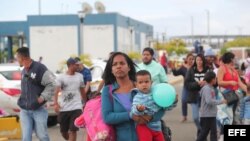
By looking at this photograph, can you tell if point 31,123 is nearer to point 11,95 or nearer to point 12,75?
point 11,95

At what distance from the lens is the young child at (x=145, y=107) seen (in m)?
5.16

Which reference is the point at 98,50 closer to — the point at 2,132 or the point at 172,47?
the point at 2,132

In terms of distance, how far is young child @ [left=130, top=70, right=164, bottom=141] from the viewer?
516cm

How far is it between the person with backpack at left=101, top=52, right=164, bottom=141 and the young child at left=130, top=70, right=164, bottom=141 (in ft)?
0.19

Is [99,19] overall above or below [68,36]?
above

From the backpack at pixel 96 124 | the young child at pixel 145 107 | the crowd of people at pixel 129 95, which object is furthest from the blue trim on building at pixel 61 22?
the young child at pixel 145 107

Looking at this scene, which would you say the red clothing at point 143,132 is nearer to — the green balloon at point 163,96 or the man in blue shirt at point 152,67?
the green balloon at point 163,96

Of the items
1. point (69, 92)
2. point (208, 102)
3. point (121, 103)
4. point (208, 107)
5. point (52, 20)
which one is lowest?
point (208, 107)

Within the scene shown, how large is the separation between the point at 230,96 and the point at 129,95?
4.89 meters

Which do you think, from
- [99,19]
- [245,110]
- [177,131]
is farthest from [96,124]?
[99,19]

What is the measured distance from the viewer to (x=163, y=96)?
16.9ft

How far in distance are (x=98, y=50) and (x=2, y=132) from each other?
36522 mm

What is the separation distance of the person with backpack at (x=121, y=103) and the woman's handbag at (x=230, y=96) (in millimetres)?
4627

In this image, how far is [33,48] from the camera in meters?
48.9
